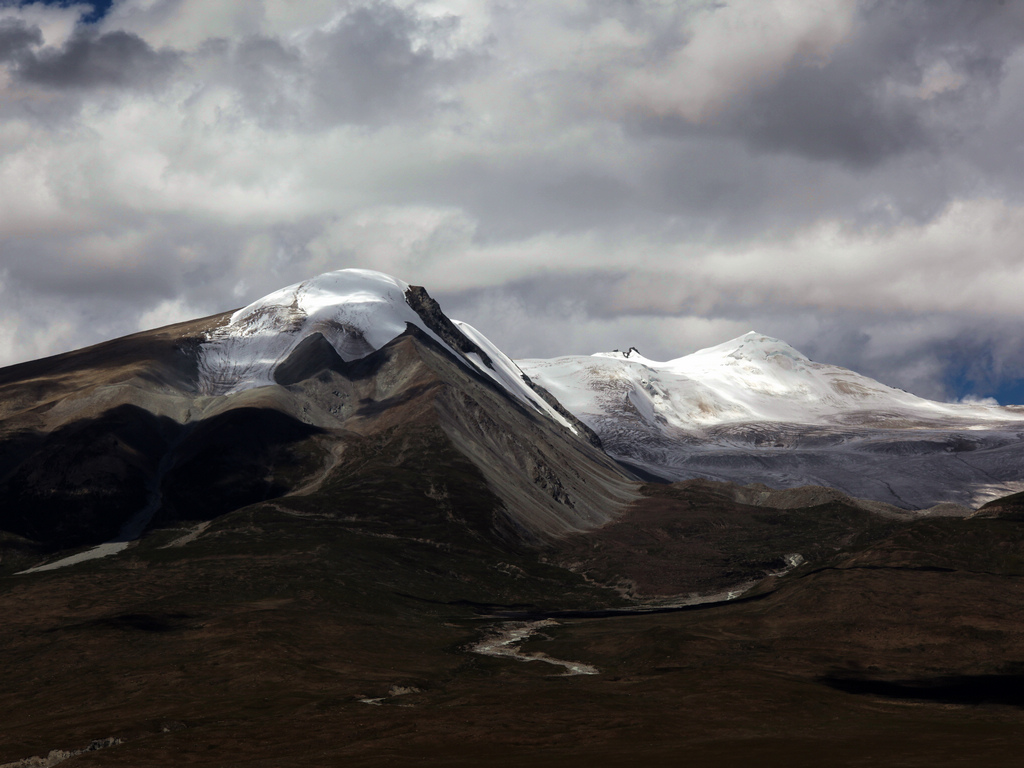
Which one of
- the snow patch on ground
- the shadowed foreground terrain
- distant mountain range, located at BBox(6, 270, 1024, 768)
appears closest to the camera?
the shadowed foreground terrain

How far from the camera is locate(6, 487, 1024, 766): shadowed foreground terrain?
242 ft

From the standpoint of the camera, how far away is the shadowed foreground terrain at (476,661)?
73.8 meters

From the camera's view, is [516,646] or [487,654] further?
[516,646]

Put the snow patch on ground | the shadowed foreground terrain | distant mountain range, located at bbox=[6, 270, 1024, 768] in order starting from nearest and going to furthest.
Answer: the shadowed foreground terrain → distant mountain range, located at bbox=[6, 270, 1024, 768] → the snow patch on ground

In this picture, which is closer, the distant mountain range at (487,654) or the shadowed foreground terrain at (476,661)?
the shadowed foreground terrain at (476,661)

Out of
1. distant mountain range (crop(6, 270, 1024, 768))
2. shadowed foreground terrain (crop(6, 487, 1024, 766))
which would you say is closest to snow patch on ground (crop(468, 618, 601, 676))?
distant mountain range (crop(6, 270, 1024, 768))

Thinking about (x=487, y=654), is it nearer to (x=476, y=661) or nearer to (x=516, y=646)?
(x=476, y=661)

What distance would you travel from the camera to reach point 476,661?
11962cm

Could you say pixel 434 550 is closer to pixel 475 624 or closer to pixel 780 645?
pixel 475 624

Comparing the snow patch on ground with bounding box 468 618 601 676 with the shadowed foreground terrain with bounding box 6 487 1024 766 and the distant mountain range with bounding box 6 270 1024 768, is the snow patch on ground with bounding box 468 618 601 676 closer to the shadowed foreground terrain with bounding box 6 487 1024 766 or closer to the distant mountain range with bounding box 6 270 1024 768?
the distant mountain range with bounding box 6 270 1024 768

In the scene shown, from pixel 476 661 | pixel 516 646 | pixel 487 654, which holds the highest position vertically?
pixel 476 661

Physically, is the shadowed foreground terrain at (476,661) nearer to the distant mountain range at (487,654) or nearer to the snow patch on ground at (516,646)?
the distant mountain range at (487,654)

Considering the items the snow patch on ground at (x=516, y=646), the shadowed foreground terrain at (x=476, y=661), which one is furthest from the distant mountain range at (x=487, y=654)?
the snow patch on ground at (x=516, y=646)

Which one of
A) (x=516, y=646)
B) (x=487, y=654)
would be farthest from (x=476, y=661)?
(x=516, y=646)
